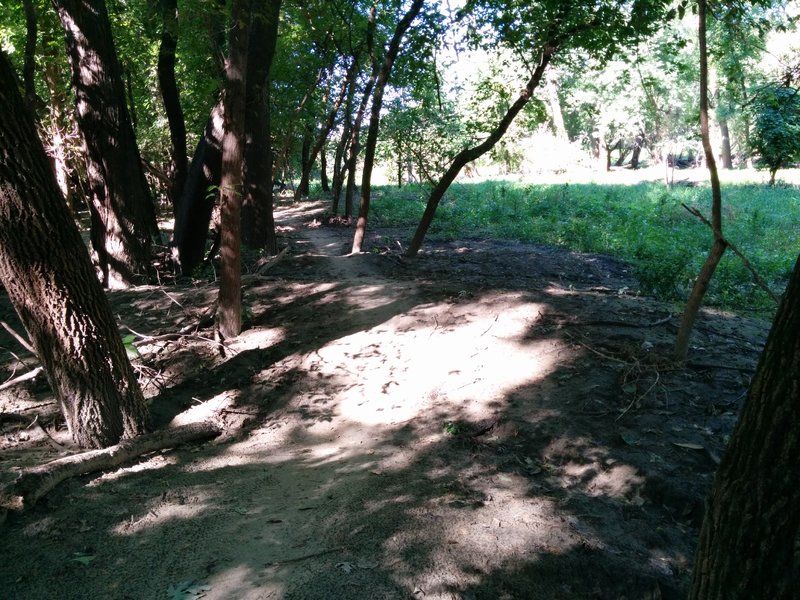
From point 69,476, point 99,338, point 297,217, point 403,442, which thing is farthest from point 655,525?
point 297,217

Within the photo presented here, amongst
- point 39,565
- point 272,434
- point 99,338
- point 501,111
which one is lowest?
point 272,434

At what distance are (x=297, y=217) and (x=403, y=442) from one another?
1707cm

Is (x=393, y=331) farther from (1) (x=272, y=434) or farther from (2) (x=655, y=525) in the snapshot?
(2) (x=655, y=525)

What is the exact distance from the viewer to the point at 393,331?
7.49 meters

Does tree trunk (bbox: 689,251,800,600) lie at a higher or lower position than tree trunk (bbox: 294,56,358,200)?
lower

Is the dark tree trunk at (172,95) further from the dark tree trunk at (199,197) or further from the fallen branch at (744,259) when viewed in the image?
the fallen branch at (744,259)

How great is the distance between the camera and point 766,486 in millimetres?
1930

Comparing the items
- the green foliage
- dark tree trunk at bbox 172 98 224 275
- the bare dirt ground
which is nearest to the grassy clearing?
the green foliage

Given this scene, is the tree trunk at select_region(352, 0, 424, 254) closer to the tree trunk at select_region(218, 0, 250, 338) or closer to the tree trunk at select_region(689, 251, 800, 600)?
the tree trunk at select_region(218, 0, 250, 338)

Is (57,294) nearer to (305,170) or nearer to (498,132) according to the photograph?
(498,132)

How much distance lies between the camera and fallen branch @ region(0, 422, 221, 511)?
11.7ft

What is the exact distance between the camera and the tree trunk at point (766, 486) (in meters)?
1.89

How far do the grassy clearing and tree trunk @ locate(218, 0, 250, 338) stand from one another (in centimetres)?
634

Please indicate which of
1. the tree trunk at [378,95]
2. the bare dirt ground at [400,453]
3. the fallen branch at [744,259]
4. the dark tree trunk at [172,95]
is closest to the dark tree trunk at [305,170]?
the dark tree trunk at [172,95]
